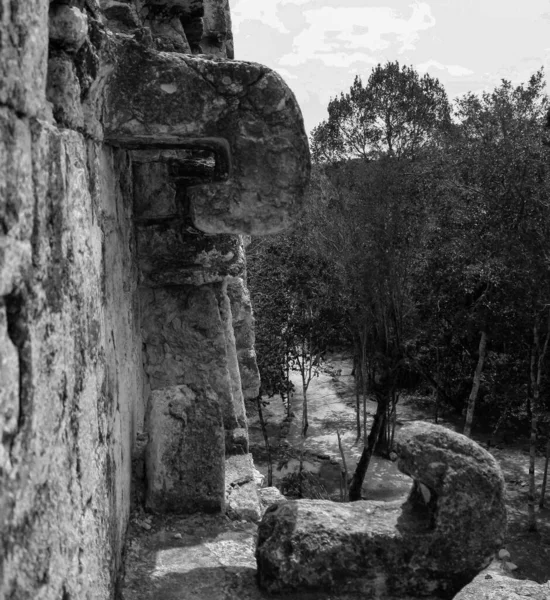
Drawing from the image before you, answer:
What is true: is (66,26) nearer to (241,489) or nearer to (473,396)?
(241,489)

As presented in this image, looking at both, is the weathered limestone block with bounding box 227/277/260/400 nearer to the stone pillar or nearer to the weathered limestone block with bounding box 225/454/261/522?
the stone pillar

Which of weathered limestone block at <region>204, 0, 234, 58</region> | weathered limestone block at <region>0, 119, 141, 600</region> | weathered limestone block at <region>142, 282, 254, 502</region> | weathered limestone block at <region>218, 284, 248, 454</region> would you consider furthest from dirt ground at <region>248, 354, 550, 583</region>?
weathered limestone block at <region>0, 119, 141, 600</region>

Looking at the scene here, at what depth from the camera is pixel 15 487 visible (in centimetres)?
187

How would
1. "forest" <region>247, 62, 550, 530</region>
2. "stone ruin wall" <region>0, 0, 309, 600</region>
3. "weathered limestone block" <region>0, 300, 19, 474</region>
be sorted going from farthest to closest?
"forest" <region>247, 62, 550, 530</region>, "stone ruin wall" <region>0, 0, 309, 600</region>, "weathered limestone block" <region>0, 300, 19, 474</region>

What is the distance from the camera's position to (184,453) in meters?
4.73

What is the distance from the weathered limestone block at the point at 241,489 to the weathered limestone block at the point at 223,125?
187 centimetres

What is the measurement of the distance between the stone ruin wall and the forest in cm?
753

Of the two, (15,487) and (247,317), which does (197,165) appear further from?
(15,487)

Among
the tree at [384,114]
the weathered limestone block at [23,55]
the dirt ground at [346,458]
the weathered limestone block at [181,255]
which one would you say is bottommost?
the dirt ground at [346,458]

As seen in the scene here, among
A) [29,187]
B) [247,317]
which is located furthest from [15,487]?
[247,317]

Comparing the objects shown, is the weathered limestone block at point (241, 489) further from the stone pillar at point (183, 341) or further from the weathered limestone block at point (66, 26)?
the weathered limestone block at point (66, 26)

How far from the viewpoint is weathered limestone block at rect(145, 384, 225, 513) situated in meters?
4.73

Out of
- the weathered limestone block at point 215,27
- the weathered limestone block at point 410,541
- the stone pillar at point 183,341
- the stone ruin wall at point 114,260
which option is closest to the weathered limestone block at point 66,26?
the stone ruin wall at point 114,260

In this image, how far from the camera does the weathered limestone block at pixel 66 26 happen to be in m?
2.66
